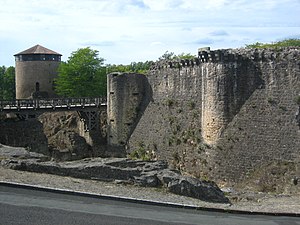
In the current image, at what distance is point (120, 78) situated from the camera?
31766 millimetres

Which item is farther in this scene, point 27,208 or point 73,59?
point 73,59

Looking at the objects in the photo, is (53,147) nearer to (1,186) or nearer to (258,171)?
(258,171)

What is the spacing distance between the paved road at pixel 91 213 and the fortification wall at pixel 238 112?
377 inches

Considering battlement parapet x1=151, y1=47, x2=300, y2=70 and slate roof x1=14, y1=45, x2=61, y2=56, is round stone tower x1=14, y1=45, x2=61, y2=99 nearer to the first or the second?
slate roof x1=14, y1=45, x2=61, y2=56

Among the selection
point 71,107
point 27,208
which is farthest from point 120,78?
point 27,208

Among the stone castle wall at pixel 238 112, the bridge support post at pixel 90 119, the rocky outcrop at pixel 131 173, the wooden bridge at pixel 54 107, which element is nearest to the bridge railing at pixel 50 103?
the wooden bridge at pixel 54 107

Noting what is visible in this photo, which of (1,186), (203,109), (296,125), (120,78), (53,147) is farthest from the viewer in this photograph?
(53,147)

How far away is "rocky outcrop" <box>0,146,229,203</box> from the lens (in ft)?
42.9

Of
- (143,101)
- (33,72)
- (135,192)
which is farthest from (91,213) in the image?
(33,72)

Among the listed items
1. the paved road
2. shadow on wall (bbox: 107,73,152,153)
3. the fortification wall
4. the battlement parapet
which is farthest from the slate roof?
the paved road

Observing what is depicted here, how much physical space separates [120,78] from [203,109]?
9588 mm

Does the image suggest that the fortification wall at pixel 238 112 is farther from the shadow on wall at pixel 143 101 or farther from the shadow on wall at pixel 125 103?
the shadow on wall at pixel 125 103

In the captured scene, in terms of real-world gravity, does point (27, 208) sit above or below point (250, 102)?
Answer: below

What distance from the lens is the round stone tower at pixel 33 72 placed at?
55.9 m
